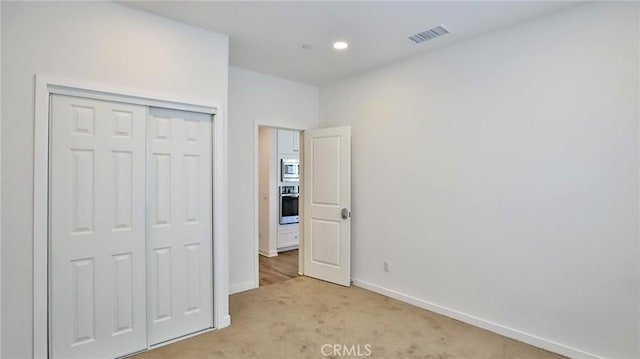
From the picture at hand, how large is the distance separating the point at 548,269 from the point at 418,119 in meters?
1.85

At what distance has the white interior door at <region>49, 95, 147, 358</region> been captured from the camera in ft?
7.64

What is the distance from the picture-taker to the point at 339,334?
297cm

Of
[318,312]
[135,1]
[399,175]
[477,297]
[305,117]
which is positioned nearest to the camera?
[135,1]

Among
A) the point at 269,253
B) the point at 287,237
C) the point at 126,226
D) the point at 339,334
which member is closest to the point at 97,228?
the point at 126,226

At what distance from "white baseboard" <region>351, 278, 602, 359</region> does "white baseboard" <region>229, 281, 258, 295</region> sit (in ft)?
4.64

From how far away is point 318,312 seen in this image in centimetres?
345

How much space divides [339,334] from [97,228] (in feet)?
7.03

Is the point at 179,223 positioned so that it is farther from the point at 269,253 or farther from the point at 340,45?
the point at 269,253

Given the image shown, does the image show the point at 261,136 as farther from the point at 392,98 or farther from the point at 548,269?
the point at 548,269

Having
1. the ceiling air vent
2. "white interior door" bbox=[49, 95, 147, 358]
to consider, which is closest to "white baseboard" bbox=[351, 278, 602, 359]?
"white interior door" bbox=[49, 95, 147, 358]

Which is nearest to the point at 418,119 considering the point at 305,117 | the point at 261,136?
the point at 305,117

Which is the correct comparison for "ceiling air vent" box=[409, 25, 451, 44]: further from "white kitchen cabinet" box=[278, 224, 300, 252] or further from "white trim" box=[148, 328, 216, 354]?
"white kitchen cabinet" box=[278, 224, 300, 252]

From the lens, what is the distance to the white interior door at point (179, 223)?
2.78 metres

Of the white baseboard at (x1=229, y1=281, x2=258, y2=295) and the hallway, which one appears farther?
the hallway
